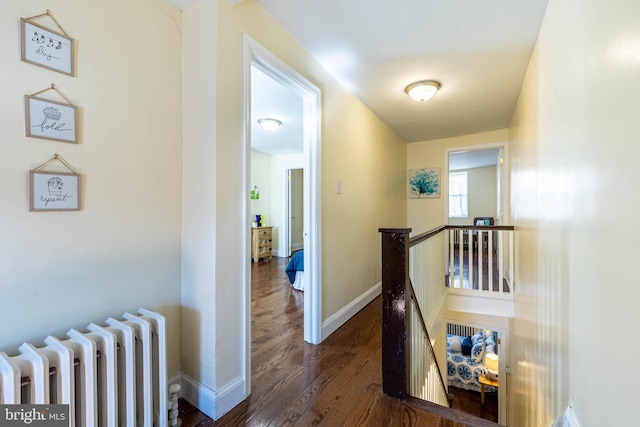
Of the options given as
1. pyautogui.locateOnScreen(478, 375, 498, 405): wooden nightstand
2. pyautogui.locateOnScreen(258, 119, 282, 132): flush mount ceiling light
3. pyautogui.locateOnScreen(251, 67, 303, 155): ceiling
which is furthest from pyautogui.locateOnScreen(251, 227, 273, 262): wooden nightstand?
pyautogui.locateOnScreen(478, 375, 498, 405): wooden nightstand

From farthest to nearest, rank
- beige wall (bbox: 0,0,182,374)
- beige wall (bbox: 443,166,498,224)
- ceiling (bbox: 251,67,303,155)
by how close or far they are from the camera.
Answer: beige wall (bbox: 443,166,498,224), ceiling (bbox: 251,67,303,155), beige wall (bbox: 0,0,182,374)

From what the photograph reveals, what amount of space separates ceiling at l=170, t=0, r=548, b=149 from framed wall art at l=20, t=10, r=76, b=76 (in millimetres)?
670

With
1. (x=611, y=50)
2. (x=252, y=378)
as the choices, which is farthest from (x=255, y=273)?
(x=611, y=50)

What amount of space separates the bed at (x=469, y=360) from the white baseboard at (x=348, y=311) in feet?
13.0

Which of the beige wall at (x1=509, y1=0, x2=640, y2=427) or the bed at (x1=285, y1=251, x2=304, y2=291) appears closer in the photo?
the beige wall at (x1=509, y1=0, x2=640, y2=427)

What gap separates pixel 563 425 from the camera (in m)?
1.24

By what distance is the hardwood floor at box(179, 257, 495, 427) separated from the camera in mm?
1487

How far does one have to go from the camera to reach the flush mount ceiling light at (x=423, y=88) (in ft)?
8.99

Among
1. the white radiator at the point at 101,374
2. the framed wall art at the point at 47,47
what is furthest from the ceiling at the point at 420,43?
the white radiator at the point at 101,374

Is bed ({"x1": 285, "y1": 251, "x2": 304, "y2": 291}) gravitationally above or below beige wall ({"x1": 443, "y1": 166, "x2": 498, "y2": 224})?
below

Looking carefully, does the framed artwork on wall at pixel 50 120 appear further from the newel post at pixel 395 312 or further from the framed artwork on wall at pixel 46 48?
the newel post at pixel 395 312

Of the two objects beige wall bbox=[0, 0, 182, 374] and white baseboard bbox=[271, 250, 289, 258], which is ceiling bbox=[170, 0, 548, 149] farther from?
white baseboard bbox=[271, 250, 289, 258]

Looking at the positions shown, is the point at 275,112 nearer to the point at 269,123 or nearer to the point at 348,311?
the point at 269,123

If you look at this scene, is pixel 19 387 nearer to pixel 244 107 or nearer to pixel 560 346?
pixel 244 107
